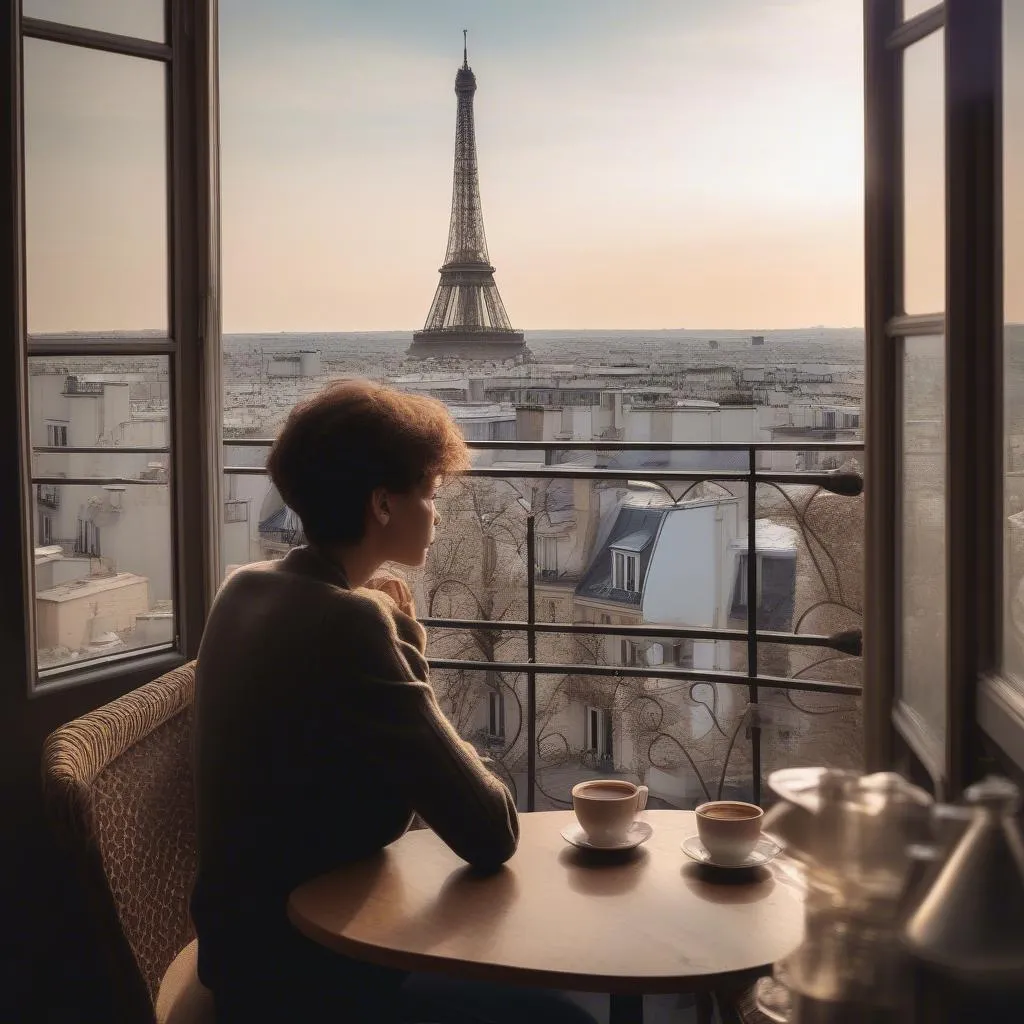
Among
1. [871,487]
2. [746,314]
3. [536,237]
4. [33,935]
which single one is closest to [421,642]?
[871,487]

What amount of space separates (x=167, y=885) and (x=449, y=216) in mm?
2740

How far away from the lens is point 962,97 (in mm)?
1649

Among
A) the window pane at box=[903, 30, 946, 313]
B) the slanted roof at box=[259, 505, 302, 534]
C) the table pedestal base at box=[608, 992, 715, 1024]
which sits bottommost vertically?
the table pedestal base at box=[608, 992, 715, 1024]

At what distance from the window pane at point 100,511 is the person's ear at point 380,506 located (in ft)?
3.31

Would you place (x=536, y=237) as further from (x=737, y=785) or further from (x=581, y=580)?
(x=737, y=785)

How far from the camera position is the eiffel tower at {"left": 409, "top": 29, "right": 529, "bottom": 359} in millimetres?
3592

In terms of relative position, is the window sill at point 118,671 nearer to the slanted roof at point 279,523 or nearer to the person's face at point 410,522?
the slanted roof at point 279,523

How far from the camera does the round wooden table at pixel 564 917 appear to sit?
4.11 feet

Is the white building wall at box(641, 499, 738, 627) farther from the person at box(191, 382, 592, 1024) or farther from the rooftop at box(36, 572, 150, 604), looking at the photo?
A: the person at box(191, 382, 592, 1024)

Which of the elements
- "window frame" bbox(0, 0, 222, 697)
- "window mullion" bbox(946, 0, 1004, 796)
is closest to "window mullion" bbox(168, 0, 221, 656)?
"window frame" bbox(0, 0, 222, 697)

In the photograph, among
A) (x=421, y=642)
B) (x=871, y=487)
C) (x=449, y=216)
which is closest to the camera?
(x=421, y=642)

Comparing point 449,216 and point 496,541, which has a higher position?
point 449,216

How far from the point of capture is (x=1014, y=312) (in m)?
1.54

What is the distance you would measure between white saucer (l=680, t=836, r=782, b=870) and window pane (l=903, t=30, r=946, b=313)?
901 millimetres
